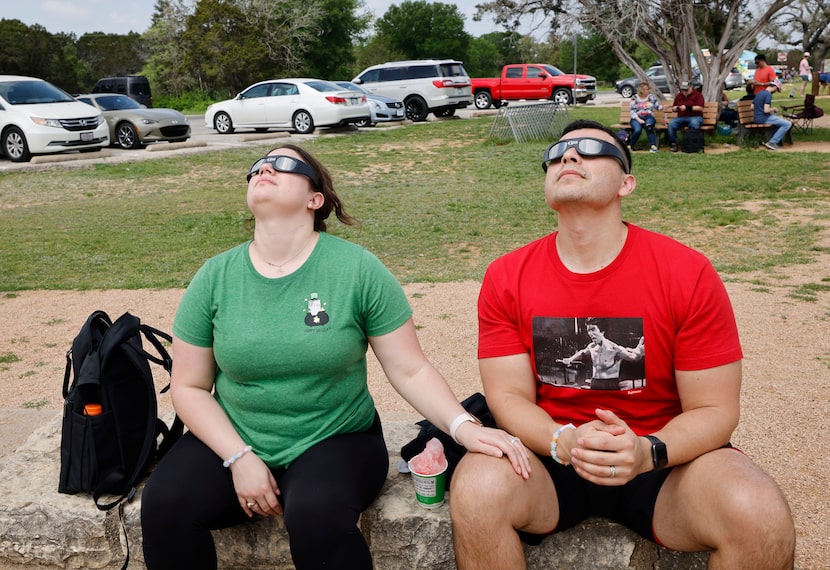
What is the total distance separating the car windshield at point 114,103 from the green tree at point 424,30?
3669 centimetres

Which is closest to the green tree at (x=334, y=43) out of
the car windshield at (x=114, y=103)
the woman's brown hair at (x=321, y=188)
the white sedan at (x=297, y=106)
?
the white sedan at (x=297, y=106)

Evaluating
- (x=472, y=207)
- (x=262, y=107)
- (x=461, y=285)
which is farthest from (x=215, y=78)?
(x=461, y=285)

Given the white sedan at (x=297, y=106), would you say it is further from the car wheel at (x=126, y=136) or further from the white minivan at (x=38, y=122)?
the white minivan at (x=38, y=122)

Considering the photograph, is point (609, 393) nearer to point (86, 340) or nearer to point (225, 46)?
point (86, 340)

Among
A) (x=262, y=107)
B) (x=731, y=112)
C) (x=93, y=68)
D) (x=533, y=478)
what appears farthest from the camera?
(x=93, y=68)

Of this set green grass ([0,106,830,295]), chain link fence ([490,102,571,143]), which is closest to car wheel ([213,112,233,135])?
green grass ([0,106,830,295])

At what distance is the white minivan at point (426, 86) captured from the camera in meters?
24.7

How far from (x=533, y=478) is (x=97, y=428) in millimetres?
1461

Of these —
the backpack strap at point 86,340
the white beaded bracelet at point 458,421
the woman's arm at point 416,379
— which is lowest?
the white beaded bracelet at point 458,421

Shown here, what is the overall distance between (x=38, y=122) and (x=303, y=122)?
6806 millimetres

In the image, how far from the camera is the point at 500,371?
8.32ft

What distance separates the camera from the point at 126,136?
1912cm

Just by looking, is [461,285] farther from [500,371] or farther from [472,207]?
[500,371]

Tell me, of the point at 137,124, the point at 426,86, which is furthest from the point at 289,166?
the point at 426,86
